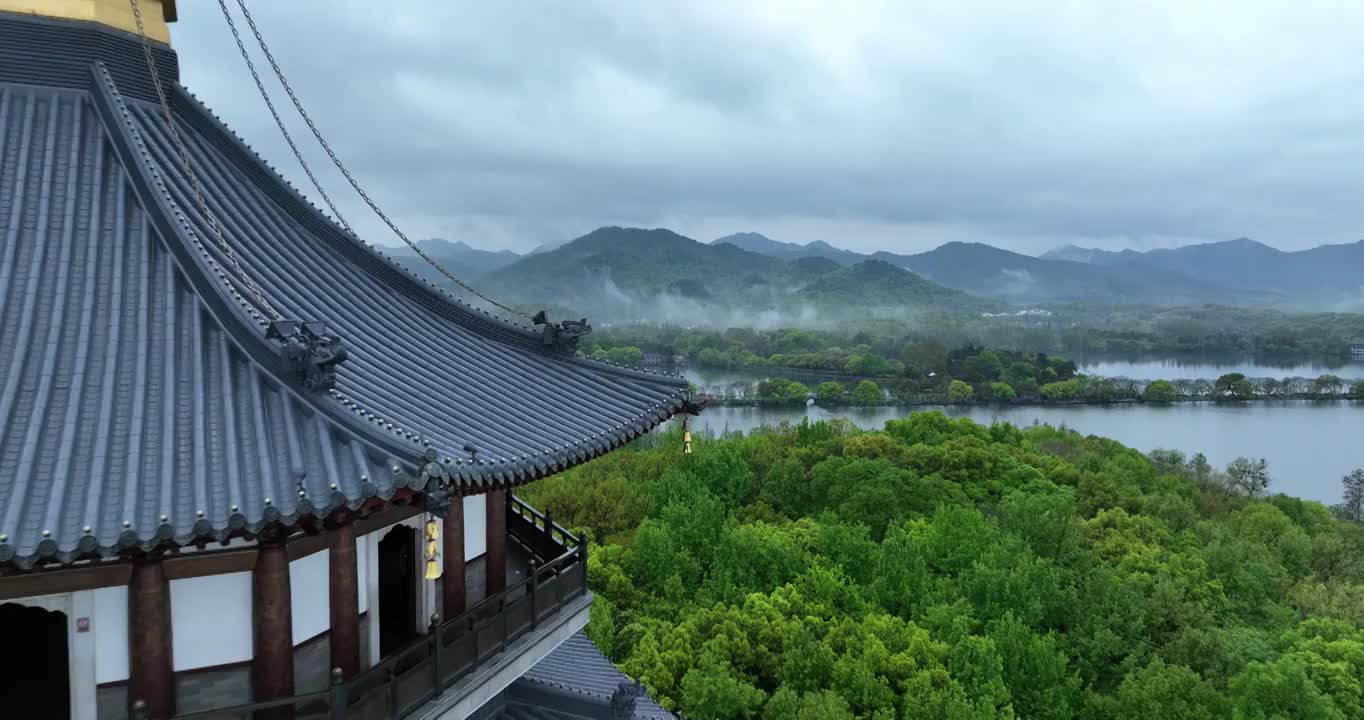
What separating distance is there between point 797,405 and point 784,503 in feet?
264

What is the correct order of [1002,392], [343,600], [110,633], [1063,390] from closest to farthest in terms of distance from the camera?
[110,633], [343,600], [1063,390], [1002,392]

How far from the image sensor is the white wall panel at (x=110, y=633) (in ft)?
24.8

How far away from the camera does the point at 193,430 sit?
24.3 ft

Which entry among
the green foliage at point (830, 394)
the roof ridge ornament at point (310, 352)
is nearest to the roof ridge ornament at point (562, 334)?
the roof ridge ornament at point (310, 352)

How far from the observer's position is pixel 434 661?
9133 millimetres

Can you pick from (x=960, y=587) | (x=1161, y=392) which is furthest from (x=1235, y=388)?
(x=960, y=587)

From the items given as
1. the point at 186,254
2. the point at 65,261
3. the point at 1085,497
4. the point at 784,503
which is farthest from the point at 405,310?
the point at 1085,497

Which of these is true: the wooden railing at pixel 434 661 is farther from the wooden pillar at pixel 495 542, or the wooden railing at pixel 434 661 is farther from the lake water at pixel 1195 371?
the lake water at pixel 1195 371

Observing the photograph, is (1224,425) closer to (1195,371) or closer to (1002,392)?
(1002,392)

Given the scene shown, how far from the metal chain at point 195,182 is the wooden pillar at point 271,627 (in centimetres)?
248

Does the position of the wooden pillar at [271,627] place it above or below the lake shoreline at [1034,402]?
above

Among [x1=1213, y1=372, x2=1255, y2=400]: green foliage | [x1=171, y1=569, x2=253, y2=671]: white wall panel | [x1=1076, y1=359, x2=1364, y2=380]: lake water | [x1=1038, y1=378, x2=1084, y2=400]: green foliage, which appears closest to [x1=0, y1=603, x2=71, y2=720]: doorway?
[x1=171, y1=569, x2=253, y2=671]: white wall panel

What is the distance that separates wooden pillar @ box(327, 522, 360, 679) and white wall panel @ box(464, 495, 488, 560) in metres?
2.05

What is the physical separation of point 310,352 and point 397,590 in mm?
4295
